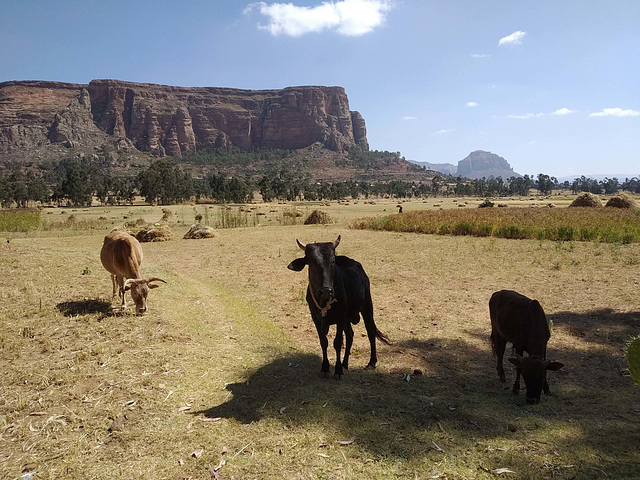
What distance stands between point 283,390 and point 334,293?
169cm

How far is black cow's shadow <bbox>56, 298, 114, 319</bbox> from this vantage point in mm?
8148

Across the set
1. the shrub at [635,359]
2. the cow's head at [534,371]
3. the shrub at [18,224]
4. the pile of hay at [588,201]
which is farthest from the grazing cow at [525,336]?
the pile of hay at [588,201]

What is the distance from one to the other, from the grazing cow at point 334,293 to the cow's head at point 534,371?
2.52 metres

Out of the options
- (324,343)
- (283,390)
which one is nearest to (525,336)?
(324,343)

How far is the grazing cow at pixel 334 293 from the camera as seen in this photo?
5664 millimetres

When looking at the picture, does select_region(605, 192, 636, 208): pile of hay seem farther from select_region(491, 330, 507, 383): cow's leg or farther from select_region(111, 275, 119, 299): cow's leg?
select_region(111, 275, 119, 299): cow's leg

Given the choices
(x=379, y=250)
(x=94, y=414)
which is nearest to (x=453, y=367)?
(x=94, y=414)

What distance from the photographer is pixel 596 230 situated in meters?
21.2

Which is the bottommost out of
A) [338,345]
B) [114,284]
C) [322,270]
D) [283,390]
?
[283,390]

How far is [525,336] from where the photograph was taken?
5734 mm

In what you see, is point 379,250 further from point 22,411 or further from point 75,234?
point 75,234

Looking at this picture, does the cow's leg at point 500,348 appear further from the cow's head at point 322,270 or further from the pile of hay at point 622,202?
the pile of hay at point 622,202

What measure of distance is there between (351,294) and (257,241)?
55.7 feet

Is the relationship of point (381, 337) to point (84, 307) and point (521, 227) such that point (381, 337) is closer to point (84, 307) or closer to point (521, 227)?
point (84, 307)
